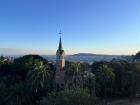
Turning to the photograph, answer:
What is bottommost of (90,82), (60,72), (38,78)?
(90,82)

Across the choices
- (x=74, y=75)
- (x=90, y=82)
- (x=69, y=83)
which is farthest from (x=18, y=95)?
(x=90, y=82)

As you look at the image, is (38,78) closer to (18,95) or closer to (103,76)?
(18,95)

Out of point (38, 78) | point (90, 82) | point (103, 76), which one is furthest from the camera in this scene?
point (103, 76)

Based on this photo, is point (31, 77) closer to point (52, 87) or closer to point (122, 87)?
point (52, 87)

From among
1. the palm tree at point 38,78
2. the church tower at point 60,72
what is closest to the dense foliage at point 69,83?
the palm tree at point 38,78

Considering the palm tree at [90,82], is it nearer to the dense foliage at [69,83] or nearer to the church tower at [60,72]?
the dense foliage at [69,83]

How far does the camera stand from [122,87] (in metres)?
47.6

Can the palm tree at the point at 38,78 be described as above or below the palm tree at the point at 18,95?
above

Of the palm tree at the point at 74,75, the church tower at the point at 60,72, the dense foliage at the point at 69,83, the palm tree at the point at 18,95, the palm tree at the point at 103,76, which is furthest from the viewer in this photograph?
the palm tree at the point at 103,76

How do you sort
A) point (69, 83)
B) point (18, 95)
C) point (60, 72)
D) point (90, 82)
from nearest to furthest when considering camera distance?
point (18, 95) → point (90, 82) → point (60, 72) → point (69, 83)

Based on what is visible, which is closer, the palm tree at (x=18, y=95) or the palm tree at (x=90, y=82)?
the palm tree at (x=18, y=95)

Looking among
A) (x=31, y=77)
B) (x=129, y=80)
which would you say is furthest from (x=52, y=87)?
(x=129, y=80)

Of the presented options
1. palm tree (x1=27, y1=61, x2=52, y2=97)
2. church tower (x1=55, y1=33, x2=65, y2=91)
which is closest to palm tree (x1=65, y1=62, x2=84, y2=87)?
church tower (x1=55, y1=33, x2=65, y2=91)

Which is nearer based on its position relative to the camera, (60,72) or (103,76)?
(103,76)
